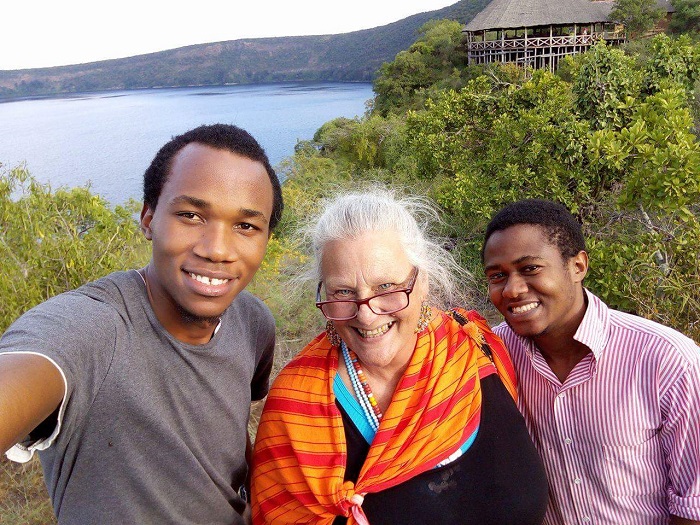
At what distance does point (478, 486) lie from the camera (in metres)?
1.75

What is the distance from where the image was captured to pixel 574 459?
6.16 feet

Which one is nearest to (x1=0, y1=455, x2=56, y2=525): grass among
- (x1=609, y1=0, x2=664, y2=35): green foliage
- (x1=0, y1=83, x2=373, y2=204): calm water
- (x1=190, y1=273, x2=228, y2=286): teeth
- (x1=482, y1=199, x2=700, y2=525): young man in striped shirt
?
(x1=0, y1=83, x2=373, y2=204): calm water

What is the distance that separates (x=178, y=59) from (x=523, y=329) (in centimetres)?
7295

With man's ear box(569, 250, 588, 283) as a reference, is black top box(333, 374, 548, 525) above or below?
below

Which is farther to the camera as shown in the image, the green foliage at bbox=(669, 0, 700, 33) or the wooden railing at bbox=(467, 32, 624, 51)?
the green foliage at bbox=(669, 0, 700, 33)

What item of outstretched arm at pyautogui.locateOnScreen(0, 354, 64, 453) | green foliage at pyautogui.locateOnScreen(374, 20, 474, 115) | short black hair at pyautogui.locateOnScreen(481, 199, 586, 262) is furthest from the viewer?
green foliage at pyautogui.locateOnScreen(374, 20, 474, 115)

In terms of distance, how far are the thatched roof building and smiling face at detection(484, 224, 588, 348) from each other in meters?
26.5

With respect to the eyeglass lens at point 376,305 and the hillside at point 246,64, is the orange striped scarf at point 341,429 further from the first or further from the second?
the hillside at point 246,64

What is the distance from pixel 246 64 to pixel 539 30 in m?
51.6

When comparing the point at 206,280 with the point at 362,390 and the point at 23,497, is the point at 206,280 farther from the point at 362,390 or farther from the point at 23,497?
the point at 23,497

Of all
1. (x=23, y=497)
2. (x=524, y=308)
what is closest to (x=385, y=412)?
(x=524, y=308)

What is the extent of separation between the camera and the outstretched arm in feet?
3.63

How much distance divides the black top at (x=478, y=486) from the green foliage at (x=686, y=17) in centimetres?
3047

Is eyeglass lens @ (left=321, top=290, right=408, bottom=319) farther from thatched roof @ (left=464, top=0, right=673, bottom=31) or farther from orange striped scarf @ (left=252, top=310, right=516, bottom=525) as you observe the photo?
thatched roof @ (left=464, top=0, right=673, bottom=31)
